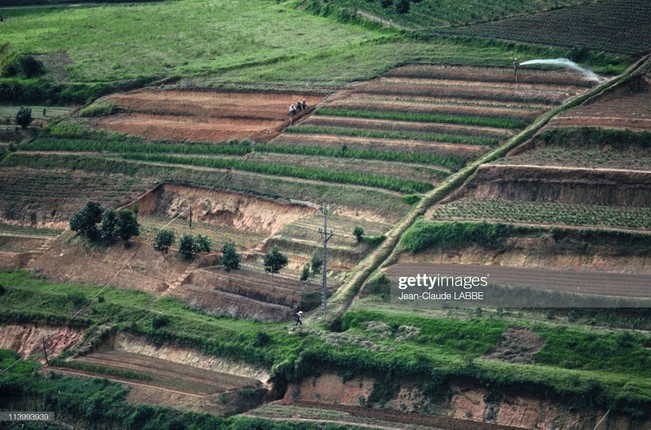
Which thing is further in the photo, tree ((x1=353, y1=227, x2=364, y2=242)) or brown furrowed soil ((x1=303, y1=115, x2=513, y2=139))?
brown furrowed soil ((x1=303, y1=115, x2=513, y2=139))

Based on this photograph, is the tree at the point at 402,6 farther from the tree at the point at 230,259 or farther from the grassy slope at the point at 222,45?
the tree at the point at 230,259

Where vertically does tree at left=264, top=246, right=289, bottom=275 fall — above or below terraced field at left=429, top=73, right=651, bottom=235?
below

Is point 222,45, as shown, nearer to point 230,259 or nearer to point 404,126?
point 404,126

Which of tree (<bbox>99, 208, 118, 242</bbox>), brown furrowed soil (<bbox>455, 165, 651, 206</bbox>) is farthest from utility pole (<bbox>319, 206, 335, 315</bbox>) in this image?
tree (<bbox>99, 208, 118, 242</bbox>)

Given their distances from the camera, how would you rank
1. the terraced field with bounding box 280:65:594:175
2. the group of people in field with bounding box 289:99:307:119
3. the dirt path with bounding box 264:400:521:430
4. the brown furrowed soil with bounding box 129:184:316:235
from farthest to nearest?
the group of people in field with bounding box 289:99:307:119 → the terraced field with bounding box 280:65:594:175 → the brown furrowed soil with bounding box 129:184:316:235 → the dirt path with bounding box 264:400:521:430

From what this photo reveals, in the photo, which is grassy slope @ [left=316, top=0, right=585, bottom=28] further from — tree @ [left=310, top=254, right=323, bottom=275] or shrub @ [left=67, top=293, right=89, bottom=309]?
shrub @ [left=67, top=293, right=89, bottom=309]

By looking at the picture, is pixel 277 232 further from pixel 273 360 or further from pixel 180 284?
pixel 273 360
